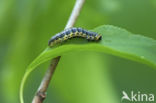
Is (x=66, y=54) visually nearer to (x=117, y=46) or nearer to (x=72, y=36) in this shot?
(x=72, y=36)

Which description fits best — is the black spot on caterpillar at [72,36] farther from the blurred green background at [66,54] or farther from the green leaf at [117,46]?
the blurred green background at [66,54]

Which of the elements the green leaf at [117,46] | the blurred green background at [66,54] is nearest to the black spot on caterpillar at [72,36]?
the green leaf at [117,46]

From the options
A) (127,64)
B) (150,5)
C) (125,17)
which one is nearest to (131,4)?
(125,17)

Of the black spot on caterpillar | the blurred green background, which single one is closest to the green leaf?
the black spot on caterpillar

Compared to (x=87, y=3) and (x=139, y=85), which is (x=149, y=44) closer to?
(x=87, y=3)

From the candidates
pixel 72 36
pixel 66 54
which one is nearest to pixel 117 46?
pixel 72 36

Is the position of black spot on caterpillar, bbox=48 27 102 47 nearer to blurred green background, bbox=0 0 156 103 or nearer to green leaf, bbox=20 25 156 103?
green leaf, bbox=20 25 156 103

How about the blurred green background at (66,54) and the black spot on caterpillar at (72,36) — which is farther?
the blurred green background at (66,54)

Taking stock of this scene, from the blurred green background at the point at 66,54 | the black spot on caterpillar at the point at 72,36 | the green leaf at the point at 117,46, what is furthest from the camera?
the blurred green background at the point at 66,54

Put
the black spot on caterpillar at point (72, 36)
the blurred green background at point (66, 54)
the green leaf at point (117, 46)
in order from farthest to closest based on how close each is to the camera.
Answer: the blurred green background at point (66, 54) < the black spot on caterpillar at point (72, 36) < the green leaf at point (117, 46)
